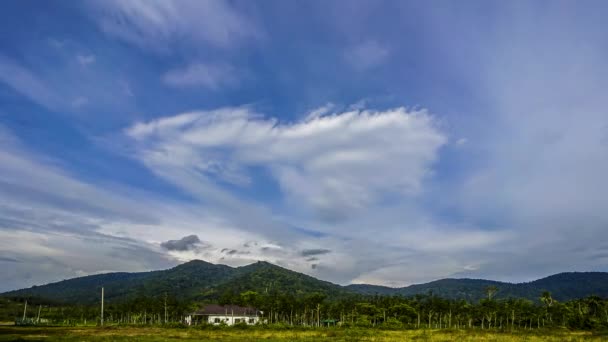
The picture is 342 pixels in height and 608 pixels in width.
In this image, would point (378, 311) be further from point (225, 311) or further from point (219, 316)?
point (219, 316)

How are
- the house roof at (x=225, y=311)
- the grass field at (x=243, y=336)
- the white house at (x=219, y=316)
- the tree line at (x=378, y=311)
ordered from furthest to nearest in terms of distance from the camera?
the tree line at (x=378, y=311), the house roof at (x=225, y=311), the white house at (x=219, y=316), the grass field at (x=243, y=336)

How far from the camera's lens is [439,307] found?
11650 cm

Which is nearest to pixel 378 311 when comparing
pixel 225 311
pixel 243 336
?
pixel 225 311

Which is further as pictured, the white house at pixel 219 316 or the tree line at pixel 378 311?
the tree line at pixel 378 311

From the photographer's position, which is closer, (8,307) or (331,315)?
(331,315)

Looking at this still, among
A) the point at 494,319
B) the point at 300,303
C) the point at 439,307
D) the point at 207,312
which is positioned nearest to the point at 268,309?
the point at 300,303

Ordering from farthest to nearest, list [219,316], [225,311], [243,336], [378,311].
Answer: [225,311] → [378,311] → [219,316] → [243,336]

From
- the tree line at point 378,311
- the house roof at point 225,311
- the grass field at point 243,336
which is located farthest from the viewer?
the tree line at point 378,311

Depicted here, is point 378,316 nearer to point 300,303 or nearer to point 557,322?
point 300,303

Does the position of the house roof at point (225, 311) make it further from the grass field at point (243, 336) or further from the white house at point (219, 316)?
the grass field at point (243, 336)

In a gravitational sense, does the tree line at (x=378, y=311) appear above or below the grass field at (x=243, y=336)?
below

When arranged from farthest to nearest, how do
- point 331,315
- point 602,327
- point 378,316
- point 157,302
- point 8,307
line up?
point 8,307, point 331,315, point 157,302, point 378,316, point 602,327

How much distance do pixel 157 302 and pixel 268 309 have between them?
31.5 metres

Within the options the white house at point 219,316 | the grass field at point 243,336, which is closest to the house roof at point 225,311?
the white house at point 219,316
